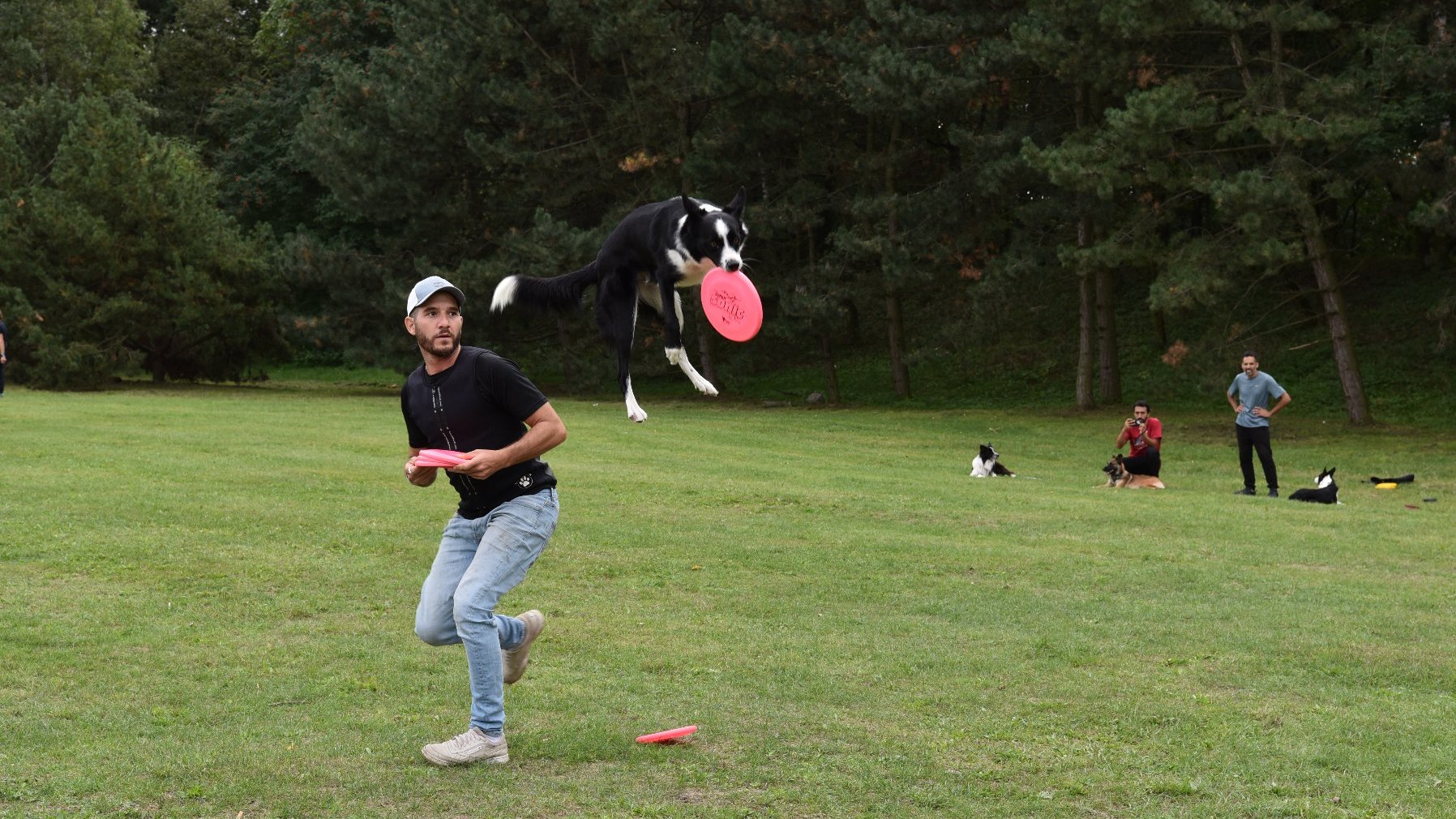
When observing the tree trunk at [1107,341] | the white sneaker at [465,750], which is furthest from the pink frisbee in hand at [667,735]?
the tree trunk at [1107,341]

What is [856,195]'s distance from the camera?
113ft

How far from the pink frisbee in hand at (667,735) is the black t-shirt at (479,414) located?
5.46ft

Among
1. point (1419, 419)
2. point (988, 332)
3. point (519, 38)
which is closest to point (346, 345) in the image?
point (519, 38)

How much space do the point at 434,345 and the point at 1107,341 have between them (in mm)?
30975

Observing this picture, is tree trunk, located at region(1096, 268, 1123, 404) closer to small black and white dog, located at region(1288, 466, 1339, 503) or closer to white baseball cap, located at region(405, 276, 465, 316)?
small black and white dog, located at region(1288, 466, 1339, 503)

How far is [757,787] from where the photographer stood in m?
7.13

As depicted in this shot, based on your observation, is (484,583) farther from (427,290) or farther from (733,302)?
(733,302)

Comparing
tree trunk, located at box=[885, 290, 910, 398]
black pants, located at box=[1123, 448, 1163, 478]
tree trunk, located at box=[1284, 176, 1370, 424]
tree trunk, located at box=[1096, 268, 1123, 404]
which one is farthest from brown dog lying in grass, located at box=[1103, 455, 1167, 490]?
tree trunk, located at box=[885, 290, 910, 398]

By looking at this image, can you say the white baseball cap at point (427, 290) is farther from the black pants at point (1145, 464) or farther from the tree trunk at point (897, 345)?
the tree trunk at point (897, 345)

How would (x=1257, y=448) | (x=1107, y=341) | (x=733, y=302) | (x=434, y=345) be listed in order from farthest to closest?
(x=1107, y=341) < (x=1257, y=448) < (x=434, y=345) < (x=733, y=302)

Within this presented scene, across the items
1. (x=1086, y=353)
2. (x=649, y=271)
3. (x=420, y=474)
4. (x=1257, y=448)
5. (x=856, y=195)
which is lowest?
(x=1257, y=448)

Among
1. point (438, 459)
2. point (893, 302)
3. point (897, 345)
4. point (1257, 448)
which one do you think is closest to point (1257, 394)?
point (1257, 448)

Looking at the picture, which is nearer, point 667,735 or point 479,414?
point 479,414

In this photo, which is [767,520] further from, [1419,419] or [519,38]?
[1419,419]
